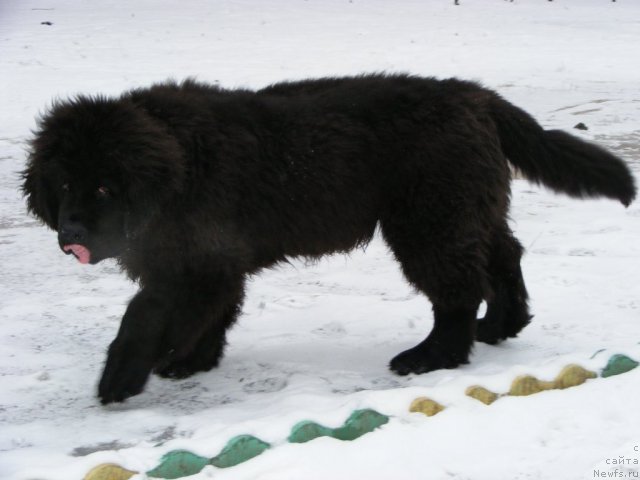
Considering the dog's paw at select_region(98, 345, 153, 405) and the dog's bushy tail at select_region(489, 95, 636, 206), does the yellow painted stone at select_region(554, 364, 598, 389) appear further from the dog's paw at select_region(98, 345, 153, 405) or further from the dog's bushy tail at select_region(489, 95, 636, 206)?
the dog's paw at select_region(98, 345, 153, 405)

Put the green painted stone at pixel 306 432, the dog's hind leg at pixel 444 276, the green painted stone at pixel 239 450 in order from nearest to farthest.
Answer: the green painted stone at pixel 239 450 → the green painted stone at pixel 306 432 → the dog's hind leg at pixel 444 276

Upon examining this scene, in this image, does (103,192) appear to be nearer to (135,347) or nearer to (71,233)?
(71,233)

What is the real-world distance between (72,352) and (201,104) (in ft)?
4.67

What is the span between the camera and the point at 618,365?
12.9 ft

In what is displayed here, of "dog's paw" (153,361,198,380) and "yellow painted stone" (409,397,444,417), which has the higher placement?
"yellow painted stone" (409,397,444,417)

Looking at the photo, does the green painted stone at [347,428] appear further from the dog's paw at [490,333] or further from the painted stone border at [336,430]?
the dog's paw at [490,333]

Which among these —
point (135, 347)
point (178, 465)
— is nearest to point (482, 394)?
point (178, 465)

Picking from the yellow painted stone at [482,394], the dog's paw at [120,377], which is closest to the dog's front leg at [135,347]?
the dog's paw at [120,377]

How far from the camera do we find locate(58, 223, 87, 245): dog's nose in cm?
384

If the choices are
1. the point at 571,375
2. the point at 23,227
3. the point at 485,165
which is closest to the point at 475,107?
the point at 485,165

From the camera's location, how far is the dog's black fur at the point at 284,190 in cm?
394

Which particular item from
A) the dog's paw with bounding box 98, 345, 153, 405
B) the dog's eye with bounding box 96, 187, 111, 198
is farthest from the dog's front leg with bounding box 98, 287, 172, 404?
the dog's eye with bounding box 96, 187, 111, 198

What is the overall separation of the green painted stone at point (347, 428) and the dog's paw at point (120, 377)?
1011mm

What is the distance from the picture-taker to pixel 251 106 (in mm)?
4379
